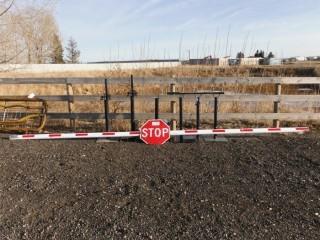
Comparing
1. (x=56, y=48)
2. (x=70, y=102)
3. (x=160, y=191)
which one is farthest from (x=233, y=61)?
(x=56, y=48)

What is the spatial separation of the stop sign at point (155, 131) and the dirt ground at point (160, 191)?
245mm

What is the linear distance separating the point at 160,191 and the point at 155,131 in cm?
217

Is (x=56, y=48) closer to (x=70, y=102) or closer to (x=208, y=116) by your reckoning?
(x=70, y=102)

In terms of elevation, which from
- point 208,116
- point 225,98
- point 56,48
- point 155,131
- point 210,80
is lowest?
point 155,131

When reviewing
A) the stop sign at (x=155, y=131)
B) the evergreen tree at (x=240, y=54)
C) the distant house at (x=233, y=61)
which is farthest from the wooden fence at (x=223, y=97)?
the evergreen tree at (x=240, y=54)

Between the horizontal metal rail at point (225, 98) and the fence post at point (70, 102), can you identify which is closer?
the horizontal metal rail at point (225, 98)

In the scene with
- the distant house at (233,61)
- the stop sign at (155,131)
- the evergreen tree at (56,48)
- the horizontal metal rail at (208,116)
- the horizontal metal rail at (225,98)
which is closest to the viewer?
the stop sign at (155,131)

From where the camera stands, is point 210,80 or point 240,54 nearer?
point 210,80

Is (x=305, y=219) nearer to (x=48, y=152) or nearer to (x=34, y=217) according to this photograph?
(x=34, y=217)

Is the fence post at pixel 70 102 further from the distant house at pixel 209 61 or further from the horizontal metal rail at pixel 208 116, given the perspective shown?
the distant house at pixel 209 61

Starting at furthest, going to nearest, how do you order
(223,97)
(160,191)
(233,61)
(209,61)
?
(233,61)
(209,61)
(223,97)
(160,191)

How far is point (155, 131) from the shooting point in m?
5.92

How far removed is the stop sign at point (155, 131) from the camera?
5.89 meters

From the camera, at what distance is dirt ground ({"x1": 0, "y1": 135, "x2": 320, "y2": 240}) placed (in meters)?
3.03
